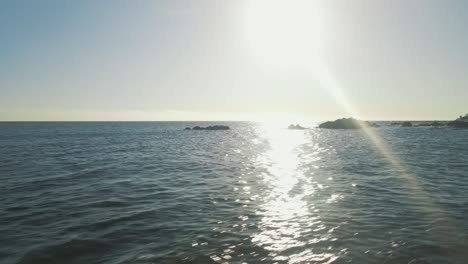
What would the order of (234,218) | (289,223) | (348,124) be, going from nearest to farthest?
(289,223) < (234,218) < (348,124)

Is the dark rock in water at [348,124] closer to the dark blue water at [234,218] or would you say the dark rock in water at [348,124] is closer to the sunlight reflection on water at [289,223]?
the dark blue water at [234,218]

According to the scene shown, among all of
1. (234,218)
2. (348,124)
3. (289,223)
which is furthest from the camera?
(348,124)

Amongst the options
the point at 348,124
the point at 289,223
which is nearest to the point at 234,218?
the point at 289,223

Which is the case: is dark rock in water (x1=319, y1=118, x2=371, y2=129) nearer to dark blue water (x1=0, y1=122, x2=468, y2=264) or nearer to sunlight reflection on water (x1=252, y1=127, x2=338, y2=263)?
dark blue water (x1=0, y1=122, x2=468, y2=264)

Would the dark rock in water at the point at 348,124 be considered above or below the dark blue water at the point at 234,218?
above

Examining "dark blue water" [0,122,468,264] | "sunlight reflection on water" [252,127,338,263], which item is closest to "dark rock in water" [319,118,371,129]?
"dark blue water" [0,122,468,264]

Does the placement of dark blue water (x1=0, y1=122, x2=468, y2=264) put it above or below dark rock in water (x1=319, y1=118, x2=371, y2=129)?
below

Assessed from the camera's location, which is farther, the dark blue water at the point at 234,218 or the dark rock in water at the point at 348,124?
the dark rock in water at the point at 348,124

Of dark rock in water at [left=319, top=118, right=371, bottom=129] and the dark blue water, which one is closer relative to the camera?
the dark blue water

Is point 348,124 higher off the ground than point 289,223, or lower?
higher

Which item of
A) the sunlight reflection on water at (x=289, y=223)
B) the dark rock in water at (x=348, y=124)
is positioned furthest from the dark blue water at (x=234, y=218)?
the dark rock in water at (x=348, y=124)

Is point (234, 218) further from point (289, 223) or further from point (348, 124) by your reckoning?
point (348, 124)

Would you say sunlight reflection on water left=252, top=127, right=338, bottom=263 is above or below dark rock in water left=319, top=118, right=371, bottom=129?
below

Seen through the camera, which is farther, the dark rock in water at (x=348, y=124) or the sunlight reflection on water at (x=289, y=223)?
the dark rock in water at (x=348, y=124)
